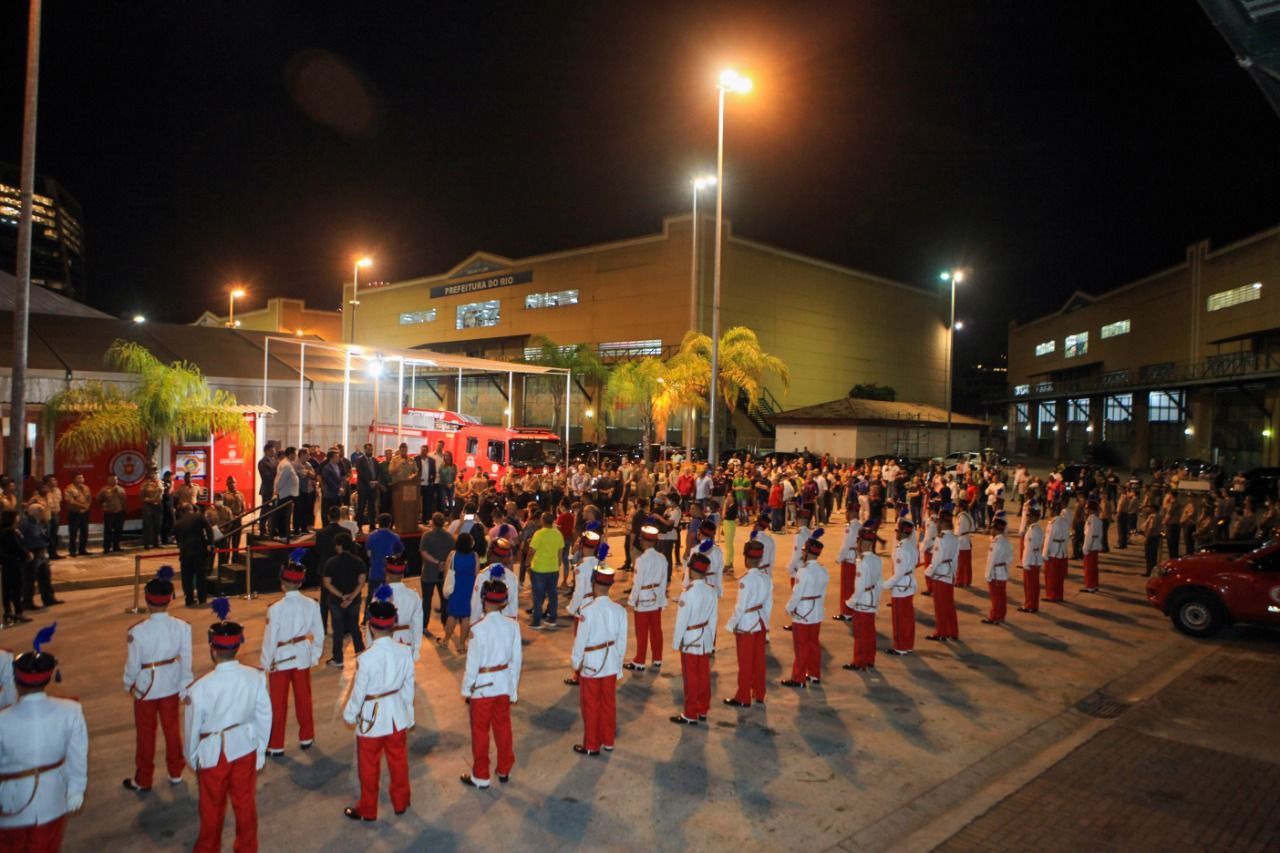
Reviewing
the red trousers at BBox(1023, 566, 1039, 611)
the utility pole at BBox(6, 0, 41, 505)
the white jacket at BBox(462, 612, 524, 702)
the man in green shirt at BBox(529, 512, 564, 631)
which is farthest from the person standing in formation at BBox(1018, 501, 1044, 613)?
the utility pole at BBox(6, 0, 41, 505)

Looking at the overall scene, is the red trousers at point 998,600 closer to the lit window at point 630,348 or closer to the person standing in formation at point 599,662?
the person standing in formation at point 599,662

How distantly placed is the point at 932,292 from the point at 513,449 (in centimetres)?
5416

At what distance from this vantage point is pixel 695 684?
7.83 meters

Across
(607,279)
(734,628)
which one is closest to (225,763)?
(734,628)

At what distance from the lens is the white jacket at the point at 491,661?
6.14 meters

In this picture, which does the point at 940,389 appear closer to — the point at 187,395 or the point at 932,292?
the point at 932,292

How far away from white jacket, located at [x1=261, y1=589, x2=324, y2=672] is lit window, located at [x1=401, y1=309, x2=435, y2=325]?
2519 inches

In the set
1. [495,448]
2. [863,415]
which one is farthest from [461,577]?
[863,415]

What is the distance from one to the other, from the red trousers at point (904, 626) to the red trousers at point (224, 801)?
8155mm

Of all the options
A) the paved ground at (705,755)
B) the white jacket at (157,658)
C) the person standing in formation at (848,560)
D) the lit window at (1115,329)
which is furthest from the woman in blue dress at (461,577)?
the lit window at (1115,329)

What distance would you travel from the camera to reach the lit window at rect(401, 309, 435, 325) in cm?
6839

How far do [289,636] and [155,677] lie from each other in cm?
107

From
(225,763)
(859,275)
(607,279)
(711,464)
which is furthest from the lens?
(859,275)

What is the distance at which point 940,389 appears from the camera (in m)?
70.1
